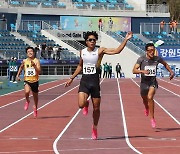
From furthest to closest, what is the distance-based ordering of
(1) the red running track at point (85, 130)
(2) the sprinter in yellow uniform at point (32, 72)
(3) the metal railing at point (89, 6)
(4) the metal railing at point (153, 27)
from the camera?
(4) the metal railing at point (153, 27)
(3) the metal railing at point (89, 6)
(2) the sprinter in yellow uniform at point (32, 72)
(1) the red running track at point (85, 130)

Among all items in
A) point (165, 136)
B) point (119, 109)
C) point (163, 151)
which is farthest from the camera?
point (119, 109)

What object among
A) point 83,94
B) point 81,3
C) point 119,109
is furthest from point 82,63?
point 81,3

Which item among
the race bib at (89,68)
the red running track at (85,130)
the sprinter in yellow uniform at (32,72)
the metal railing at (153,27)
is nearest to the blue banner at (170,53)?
the metal railing at (153,27)

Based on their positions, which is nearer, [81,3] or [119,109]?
[119,109]

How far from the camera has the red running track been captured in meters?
11.0

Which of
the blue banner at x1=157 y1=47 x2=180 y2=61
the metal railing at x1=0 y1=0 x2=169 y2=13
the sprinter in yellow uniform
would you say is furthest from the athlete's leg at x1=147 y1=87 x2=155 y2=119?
the metal railing at x1=0 y1=0 x2=169 y2=13

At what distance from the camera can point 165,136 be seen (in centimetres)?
1291

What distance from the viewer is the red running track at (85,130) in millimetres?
11008

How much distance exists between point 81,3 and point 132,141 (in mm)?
55336

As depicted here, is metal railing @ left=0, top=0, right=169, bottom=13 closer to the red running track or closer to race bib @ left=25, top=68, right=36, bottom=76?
the red running track

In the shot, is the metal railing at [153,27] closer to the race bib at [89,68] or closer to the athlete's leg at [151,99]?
the athlete's leg at [151,99]

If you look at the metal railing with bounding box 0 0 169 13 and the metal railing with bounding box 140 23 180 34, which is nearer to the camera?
the metal railing with bounding box 0 0 169 13

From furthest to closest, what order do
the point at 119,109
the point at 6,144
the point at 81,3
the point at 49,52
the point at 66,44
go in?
the point at 81,3 < the point at 66,44 < the point at 49,52 < the point at 119,109 < the point at 6,144

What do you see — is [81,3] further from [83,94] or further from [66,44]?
[83,94]
